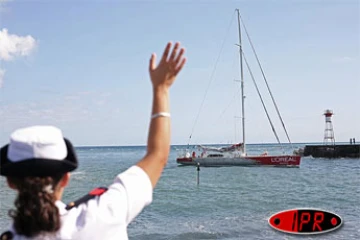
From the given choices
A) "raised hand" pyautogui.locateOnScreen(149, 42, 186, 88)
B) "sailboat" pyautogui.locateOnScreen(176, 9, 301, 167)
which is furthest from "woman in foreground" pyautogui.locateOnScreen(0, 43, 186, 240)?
"sailboat" pyautogui.locateOnScreen(176, 9, 301, 167)

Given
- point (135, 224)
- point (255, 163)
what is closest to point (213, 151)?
point (255, 163)

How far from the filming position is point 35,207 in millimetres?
1362

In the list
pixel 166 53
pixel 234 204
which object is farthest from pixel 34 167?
pixel 234 204

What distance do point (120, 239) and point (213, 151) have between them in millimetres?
42692

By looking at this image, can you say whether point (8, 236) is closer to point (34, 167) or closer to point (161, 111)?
point (34, 167)

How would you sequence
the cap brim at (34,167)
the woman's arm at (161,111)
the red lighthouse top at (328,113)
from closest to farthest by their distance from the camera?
the cap brim at (34,167) → the woman's arm at (161,111) → the red lighthouse top at (328,113)

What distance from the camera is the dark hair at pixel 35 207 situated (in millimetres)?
1357

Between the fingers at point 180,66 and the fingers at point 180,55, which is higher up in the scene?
the fingers at point 180,55

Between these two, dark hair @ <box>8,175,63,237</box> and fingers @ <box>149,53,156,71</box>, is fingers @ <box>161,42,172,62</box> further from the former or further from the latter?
dark hair @ <box>8,175,63,237</box>

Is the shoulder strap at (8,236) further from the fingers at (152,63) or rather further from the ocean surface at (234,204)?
the ocean surface at (234,204)

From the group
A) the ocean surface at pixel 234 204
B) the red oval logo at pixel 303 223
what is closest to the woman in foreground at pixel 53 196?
the red oval logo at pixel 303 223

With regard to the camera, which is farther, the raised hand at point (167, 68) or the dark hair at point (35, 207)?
the raised hand at point (167, 68)

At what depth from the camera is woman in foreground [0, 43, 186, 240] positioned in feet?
4.43

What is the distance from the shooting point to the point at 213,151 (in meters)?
43.9
